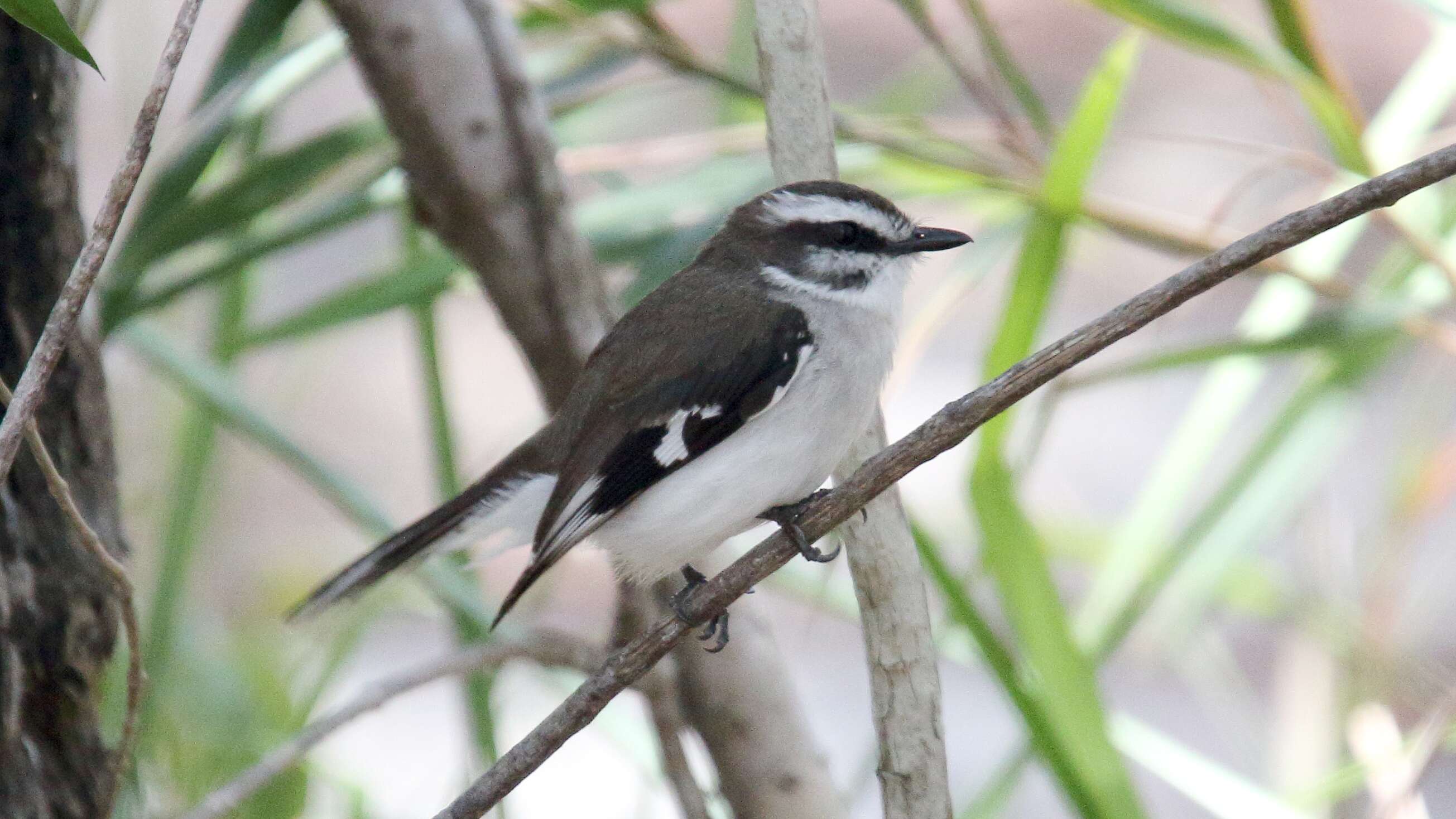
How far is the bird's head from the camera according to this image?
1.96m

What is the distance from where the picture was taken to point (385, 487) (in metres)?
5.09

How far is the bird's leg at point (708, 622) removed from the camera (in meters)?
1.64

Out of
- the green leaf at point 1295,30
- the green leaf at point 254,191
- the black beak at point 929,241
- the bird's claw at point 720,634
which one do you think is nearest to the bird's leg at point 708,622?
the bird's claw at point 720,634

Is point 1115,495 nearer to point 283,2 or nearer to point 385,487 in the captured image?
point 385,487

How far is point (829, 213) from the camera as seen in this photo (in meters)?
1.93

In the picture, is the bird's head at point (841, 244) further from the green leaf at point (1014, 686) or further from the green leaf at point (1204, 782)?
the green leaf at point (1204, 782)

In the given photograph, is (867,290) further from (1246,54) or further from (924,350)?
(924,350)

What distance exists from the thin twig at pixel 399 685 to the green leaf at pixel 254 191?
72cm

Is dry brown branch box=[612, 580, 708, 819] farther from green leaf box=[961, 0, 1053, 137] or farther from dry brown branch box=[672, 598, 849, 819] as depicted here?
green leaf box=[961, 0, 1053, 137]

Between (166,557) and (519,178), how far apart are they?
0.90 metres

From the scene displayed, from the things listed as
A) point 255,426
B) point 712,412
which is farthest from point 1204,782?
point 255,426

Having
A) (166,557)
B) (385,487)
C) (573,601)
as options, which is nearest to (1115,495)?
(573,601)

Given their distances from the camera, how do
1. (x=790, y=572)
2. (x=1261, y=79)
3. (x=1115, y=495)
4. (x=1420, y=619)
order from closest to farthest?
1. (x=1261, y=79)
2. (x=790, y=572)
3. (x=1420, y=619)
4. (x=1115, y=495)

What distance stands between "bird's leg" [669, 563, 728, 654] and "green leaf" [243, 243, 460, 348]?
0.56 meters
